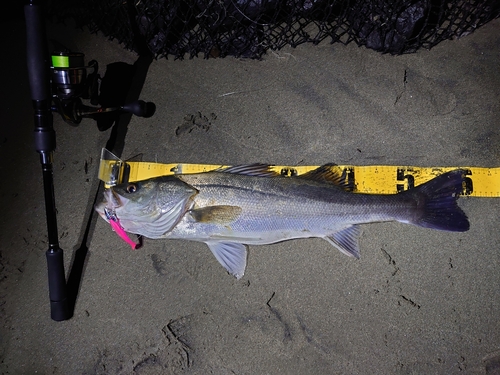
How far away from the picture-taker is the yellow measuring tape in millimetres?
2988

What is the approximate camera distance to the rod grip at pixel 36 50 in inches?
103

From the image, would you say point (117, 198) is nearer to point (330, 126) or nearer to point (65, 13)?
point (330, 126)

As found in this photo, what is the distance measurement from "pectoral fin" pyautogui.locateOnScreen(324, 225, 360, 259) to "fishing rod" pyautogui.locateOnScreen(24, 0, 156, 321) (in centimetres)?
179

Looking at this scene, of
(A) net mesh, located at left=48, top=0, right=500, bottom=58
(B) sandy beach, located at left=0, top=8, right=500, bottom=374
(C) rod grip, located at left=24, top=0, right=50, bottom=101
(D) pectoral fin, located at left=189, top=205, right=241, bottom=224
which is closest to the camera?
(C) rod grip, located at left=24, top=0, right=50, bottom=101

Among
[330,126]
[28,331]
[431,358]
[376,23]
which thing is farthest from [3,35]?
[431,358]

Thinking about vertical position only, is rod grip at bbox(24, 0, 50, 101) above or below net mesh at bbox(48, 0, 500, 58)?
below

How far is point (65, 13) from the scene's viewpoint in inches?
142

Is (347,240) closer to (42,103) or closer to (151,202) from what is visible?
(151,202)

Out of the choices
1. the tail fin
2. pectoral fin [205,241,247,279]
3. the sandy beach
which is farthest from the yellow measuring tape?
pectoral fin [205,241,247,279]

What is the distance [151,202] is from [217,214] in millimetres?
462

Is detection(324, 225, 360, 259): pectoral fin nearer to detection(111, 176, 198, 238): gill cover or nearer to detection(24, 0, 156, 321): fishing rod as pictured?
detection(111, 176, 198, 238): gill cover

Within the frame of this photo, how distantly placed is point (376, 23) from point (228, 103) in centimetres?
134

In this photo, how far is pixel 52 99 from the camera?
2838 millimetres

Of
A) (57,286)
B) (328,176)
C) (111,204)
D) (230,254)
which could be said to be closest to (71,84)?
(111,204)
